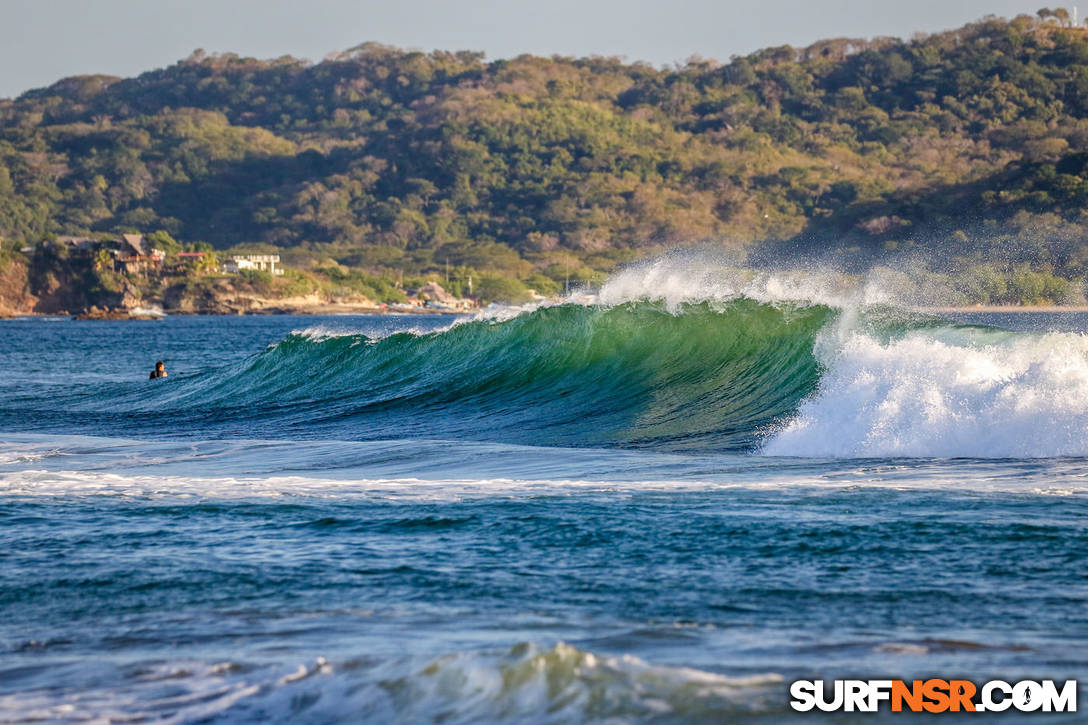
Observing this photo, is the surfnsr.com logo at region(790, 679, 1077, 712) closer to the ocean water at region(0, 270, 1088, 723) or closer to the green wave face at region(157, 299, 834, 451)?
the ocean water at region(0, 270, 1088, 723)

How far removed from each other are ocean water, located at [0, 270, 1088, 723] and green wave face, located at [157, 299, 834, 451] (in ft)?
0.44

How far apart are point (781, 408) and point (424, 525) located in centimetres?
823

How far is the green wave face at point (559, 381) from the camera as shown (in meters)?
16.8

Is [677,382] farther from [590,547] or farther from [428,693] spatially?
[428,693]

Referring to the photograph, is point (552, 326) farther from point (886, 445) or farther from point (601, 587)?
point (601, 587)

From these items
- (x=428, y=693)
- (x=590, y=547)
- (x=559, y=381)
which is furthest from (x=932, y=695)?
(x=559, y=381)

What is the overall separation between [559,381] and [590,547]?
41.1 ft

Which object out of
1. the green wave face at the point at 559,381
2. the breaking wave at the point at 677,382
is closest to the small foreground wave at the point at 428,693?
the breaking wave at the point at 677,382

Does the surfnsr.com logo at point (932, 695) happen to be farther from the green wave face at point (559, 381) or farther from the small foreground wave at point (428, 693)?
the green wave face at point (559, 381)

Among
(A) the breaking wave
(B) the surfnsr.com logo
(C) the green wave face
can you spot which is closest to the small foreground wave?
(B) the surfnsr.com logo

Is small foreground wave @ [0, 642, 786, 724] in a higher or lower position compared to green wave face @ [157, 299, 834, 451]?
lower

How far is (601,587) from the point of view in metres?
7.11

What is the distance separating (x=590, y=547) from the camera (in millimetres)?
8188

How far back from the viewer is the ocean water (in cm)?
563
